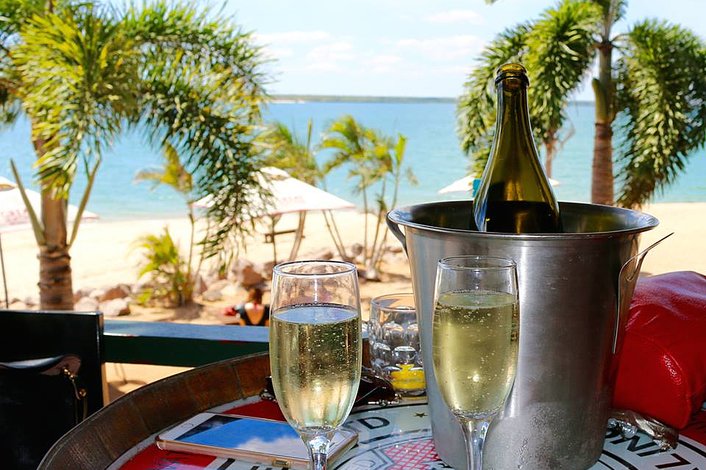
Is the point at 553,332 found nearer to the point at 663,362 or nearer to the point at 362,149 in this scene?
the point at 663,362

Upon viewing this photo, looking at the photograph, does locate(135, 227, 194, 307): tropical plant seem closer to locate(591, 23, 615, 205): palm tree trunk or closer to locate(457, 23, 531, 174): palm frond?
locate(457, 23, 531, 174): palm frond

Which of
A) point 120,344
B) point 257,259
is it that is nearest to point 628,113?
point 120,344

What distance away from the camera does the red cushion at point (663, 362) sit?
95cm

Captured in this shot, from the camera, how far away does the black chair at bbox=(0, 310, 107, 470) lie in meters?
1.41

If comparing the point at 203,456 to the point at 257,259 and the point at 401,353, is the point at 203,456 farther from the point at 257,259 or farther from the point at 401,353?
the point at 257,259

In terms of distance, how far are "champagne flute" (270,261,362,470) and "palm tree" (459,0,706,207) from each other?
7430 millimetres

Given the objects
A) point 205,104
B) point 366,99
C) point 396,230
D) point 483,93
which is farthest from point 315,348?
point 366,99

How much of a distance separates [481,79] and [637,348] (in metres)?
7.66

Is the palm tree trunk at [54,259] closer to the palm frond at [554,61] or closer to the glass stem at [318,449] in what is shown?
the palm frond at [554,61]

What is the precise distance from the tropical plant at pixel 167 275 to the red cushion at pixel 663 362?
38.2ft

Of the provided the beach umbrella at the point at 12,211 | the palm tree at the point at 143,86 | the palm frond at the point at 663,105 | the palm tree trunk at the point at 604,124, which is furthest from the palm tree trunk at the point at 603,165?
the beach umbrella at the point at 12,211

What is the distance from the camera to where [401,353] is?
123 centimetres

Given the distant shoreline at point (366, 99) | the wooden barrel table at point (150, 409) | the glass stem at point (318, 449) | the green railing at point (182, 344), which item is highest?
the distant shoreline at point (366, 99)

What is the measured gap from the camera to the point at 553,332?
2.53ft
